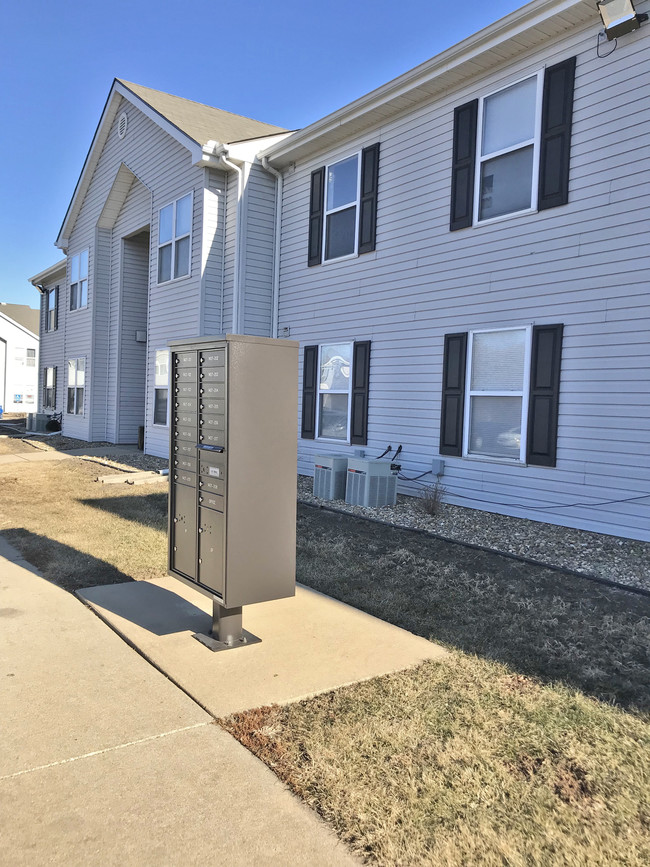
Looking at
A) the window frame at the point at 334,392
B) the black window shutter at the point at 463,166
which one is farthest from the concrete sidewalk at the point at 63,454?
the black window shutter at the point at 463,166

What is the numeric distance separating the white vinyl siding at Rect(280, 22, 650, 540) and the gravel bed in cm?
26

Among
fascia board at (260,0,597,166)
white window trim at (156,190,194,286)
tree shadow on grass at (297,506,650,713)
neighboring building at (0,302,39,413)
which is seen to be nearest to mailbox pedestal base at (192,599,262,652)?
tree shadow on grass at (297,506,650,713)

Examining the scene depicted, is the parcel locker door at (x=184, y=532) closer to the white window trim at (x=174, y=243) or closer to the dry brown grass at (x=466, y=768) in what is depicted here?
the dry brown grass at (x=466, y=768)

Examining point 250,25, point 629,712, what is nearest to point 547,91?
point 629,712

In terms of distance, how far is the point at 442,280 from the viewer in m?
8.98

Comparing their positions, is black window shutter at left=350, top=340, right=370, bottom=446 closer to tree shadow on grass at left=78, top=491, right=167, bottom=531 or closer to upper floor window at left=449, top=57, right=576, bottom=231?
upper floor window at left=449, top=57, right=576, bottom=231

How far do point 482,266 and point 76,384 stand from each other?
13950mm

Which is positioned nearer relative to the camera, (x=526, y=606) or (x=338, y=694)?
(x=338, y=694)

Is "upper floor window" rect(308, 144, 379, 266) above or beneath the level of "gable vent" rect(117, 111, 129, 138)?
beneath

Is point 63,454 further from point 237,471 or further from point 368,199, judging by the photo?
point 237,471

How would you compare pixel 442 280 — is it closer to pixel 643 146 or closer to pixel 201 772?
pixel 643 146

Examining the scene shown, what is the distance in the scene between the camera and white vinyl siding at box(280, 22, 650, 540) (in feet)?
22.6

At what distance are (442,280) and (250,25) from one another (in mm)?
8855

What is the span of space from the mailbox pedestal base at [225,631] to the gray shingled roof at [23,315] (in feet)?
136
